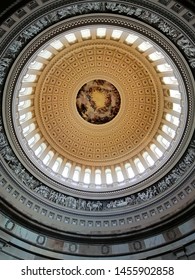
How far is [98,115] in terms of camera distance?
23203 millimetres

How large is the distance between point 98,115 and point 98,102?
45.4 inches

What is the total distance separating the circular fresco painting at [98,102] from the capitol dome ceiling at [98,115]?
0.28 feet

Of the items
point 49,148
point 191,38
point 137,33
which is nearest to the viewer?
point 191,38

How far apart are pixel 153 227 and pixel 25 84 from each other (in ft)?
40.4

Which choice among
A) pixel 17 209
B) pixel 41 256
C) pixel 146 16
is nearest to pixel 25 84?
pixel 17 209

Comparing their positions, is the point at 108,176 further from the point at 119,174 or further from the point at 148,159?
the point at 148,159

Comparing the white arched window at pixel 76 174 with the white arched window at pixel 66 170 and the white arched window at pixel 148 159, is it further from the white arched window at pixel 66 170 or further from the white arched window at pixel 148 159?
the white arched window at pixel 148 159

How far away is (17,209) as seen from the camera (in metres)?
13.5

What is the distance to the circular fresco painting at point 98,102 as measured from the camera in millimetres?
22547

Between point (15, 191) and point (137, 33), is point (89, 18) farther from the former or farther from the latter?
point (15, 191)

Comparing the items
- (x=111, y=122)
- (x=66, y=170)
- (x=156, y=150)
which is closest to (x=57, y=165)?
(x=66, y=170)

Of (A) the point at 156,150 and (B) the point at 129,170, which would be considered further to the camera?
(B) the point at 129,170

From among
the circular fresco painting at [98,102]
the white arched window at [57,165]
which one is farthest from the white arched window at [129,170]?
the white arched window at [57,165]

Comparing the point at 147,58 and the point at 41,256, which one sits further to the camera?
the point at 147,58
